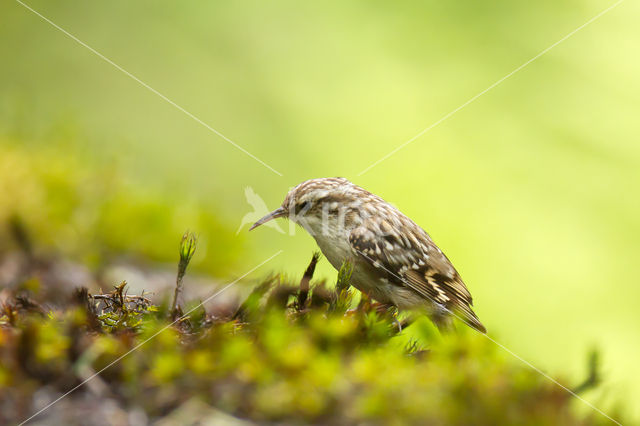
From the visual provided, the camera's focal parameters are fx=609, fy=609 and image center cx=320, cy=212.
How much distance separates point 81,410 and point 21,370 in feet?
0.48

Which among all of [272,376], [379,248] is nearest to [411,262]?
[379,248]

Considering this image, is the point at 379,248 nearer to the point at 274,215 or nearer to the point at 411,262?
the point at 411,262

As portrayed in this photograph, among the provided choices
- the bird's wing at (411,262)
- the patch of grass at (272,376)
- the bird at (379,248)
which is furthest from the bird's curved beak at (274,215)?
the patch of grass at (272,376)

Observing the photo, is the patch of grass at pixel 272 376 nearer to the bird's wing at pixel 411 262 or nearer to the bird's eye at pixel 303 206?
the bird's wing at pixel 411 262

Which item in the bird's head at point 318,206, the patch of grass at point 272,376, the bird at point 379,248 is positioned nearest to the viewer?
the patch of grass at point 272,376

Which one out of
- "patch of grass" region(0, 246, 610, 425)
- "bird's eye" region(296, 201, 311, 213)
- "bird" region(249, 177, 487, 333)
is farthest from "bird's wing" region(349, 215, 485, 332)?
"patch of grass" region(0, 246, 610, 425)

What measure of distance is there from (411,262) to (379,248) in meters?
0.14

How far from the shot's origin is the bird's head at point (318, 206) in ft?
7.65

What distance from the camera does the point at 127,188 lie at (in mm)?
2803

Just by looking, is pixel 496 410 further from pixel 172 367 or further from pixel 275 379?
pixel 172 367

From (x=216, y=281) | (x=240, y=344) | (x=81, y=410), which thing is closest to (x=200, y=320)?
(x=240, y=344)

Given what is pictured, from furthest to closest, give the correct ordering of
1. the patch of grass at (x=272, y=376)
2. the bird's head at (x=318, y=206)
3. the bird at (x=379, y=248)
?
the bird's head at (x=318, y=206) → the bird at (x=379, y=248) → the patch of grass at (x=272, y=376)

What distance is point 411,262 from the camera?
7.51 feet

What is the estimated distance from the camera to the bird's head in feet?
7.65
